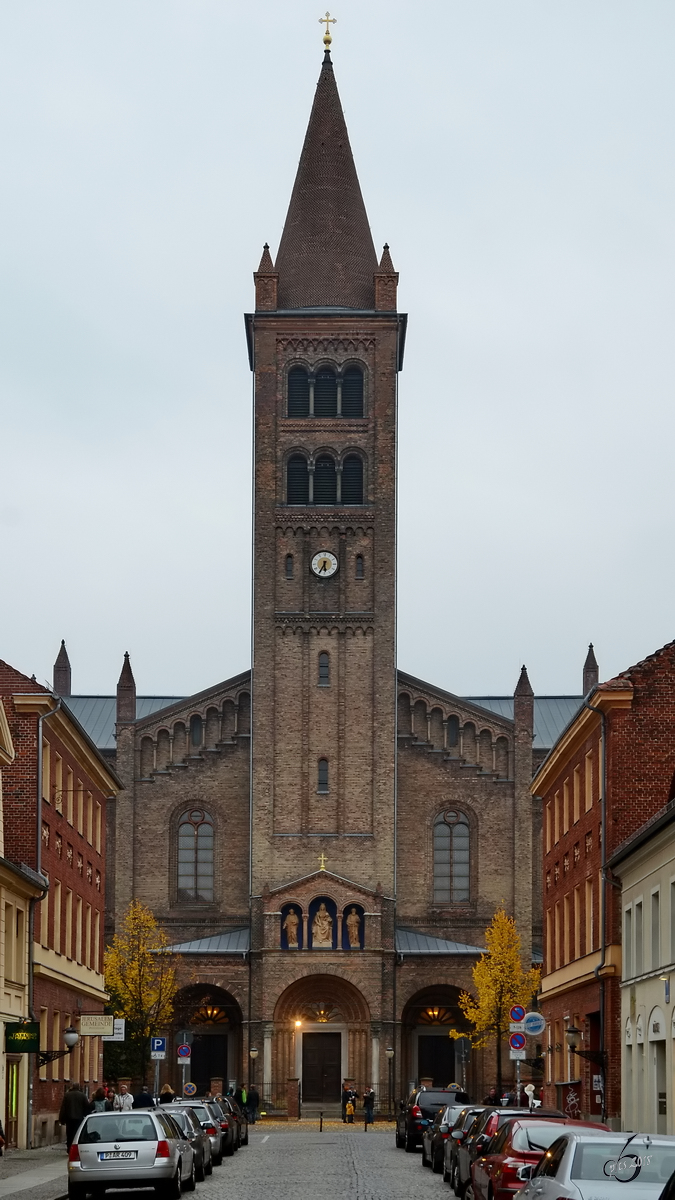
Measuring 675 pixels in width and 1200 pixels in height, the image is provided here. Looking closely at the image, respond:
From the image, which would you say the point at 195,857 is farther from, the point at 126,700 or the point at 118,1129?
the point at 118,1129

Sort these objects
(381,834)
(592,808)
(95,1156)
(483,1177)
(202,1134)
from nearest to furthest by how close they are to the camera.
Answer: (483,1177), (95,1156), (202,1134), (592,808), (381,834)

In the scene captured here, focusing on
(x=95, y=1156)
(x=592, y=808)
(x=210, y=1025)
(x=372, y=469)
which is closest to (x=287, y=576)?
(x=372, y=469)

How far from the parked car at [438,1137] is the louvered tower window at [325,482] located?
39.4 m

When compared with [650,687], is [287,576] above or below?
above

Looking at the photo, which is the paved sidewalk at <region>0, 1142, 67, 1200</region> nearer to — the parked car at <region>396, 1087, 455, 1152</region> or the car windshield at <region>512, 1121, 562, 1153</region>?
the car windshield at <region>512, 1121, 562, 1153</region>

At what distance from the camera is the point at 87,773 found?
171 ft

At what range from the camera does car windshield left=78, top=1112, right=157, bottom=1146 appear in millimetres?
25344

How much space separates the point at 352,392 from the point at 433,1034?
26495mm

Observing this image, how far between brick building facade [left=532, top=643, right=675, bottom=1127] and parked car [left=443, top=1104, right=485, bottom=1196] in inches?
267

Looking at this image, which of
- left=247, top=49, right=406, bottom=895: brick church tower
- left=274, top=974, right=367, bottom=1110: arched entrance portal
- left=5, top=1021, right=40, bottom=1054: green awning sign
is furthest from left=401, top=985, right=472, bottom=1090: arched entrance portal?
left=5, top=1021, right=40, bottom=1054: green awning sign

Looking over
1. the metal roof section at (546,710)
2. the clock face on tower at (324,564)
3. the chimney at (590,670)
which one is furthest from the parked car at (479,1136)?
the chimney at (590,670)

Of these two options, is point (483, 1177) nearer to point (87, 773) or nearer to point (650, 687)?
point (650, 687)

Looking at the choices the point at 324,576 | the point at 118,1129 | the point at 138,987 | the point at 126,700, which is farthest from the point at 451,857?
the point at 118,1129

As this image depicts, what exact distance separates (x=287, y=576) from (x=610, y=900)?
35341 millimetres
